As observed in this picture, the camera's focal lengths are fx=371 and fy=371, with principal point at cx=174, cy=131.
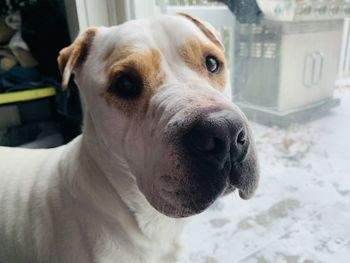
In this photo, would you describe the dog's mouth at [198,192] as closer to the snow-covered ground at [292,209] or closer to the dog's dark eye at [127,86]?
the dog's dark eye at [127,86]

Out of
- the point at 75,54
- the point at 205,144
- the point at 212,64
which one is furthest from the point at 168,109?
the point at 75,54

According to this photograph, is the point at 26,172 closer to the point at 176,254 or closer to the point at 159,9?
the point at 176,254

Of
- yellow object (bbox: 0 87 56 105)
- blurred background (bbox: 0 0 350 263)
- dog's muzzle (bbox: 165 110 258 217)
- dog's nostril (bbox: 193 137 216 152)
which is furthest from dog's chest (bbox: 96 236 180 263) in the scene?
yellow object (bbox: 0 87 56 105)

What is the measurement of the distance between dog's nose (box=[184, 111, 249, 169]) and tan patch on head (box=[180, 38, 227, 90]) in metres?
0.19

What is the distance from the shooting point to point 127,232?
834 millimetres

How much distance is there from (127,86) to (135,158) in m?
0.15

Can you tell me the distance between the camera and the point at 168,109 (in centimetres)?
64

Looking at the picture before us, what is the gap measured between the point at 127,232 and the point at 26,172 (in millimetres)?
368

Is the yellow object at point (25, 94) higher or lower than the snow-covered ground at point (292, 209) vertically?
higher

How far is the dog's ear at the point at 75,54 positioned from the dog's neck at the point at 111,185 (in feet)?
0.35

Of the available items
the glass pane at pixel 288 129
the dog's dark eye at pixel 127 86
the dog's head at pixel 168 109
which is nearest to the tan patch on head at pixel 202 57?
the dog's head at pixel 168 109

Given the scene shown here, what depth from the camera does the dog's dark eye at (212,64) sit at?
0.80 meters

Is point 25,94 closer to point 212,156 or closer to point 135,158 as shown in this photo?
point 135,158

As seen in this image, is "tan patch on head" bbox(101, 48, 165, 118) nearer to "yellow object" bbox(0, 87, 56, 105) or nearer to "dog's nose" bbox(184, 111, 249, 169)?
"dog's nose" bbox(184, 111, 249, 169)
